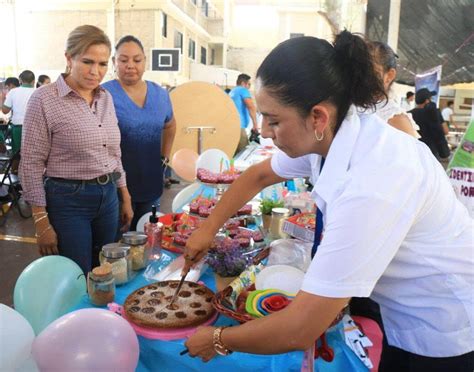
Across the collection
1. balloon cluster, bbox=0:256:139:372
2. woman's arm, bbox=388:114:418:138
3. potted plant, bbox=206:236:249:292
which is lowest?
balloon cluster, bbox=0:256:139:372

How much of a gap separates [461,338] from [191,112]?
12.2 ft

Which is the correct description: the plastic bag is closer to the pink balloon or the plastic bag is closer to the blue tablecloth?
the blue tablecloth

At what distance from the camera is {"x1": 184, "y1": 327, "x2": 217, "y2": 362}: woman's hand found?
2.93ft

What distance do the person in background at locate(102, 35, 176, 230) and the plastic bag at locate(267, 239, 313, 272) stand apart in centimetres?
111

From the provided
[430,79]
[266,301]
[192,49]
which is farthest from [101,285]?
[192,49]

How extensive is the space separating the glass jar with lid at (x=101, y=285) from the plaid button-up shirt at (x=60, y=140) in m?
0.63

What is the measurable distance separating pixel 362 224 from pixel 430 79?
460 centimetres

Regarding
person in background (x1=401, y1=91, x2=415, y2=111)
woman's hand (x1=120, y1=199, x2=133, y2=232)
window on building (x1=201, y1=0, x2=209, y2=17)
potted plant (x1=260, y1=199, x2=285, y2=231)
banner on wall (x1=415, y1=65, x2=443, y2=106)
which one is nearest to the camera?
potted plant (x1=260, y1=199, x2=285, y2=231)

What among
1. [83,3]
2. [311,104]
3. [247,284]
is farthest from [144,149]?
[83,3]

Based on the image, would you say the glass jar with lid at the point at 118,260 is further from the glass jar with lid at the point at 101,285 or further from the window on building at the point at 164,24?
the window on building at the point at 164,24

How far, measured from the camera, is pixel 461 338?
0.93 meters

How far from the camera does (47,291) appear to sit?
4.75ft

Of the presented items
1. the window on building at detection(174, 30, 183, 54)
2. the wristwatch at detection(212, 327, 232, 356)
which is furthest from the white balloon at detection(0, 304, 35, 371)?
the window on building at detection(174, 30, 183, 54)

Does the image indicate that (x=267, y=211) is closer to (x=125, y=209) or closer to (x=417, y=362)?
(x=125, y=209)
